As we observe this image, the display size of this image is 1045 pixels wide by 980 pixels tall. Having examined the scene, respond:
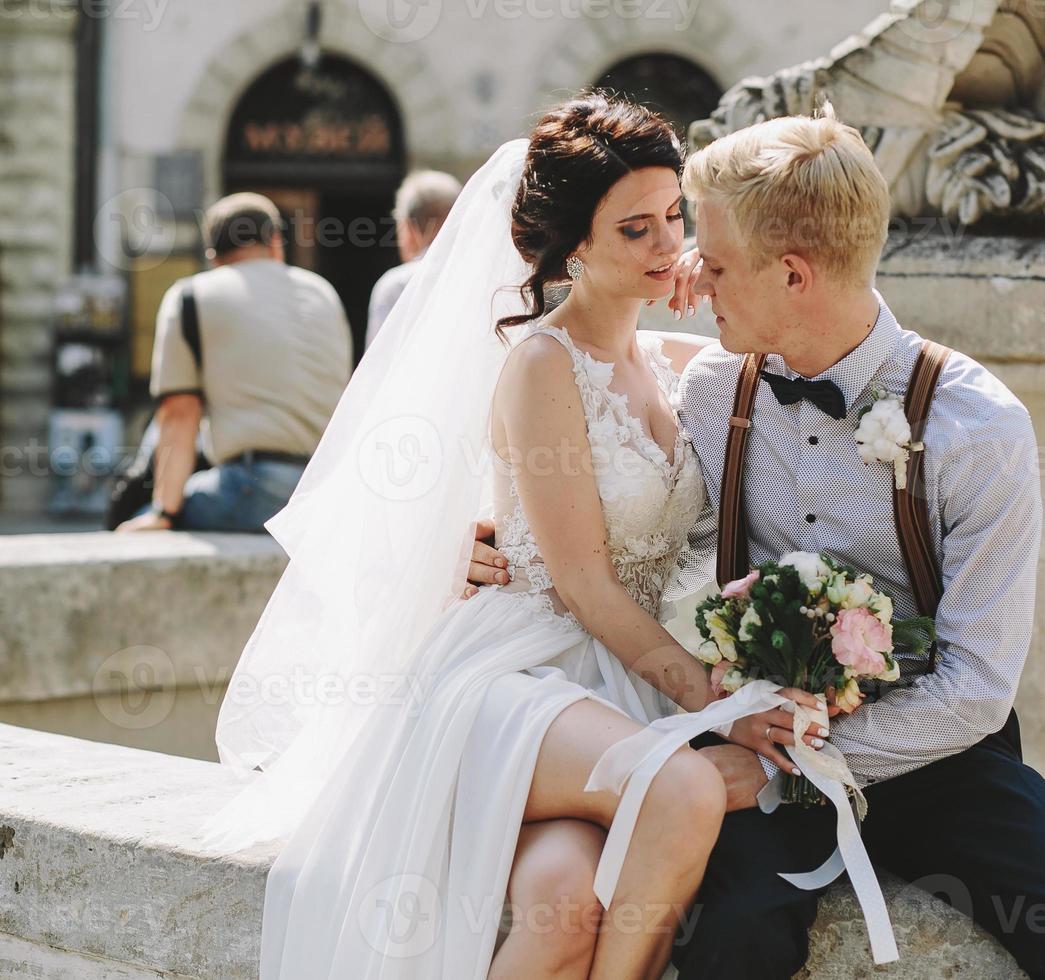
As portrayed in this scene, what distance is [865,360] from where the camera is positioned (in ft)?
8.06

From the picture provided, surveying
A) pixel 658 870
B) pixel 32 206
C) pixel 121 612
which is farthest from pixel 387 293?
pixel 32 206

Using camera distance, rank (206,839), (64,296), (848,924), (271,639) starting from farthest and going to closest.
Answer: (64,296), (271,639), (206,839), (848,924)

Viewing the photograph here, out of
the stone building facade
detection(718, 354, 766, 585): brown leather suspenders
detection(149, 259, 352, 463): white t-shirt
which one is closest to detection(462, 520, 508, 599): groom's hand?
detection(718, 354, 766, 585): brown leather suspenders

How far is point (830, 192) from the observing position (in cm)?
232

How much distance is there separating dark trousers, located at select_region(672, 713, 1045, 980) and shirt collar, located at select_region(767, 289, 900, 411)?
2.05 ft

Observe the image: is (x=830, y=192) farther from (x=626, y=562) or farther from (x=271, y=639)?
(x=271, y=639)

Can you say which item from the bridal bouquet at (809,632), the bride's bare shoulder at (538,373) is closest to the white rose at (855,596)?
the bridal bouquet at (809,632)

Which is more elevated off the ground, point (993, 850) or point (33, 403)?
point (993, 850)

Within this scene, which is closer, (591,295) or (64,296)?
(591,295)

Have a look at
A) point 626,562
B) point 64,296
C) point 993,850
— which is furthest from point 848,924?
point 64,296

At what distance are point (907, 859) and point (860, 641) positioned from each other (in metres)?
0.43

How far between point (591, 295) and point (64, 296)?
10537 millimetres

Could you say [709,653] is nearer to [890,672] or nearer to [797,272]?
[890,672]

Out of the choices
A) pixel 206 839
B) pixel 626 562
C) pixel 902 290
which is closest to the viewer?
pixel 206 839
